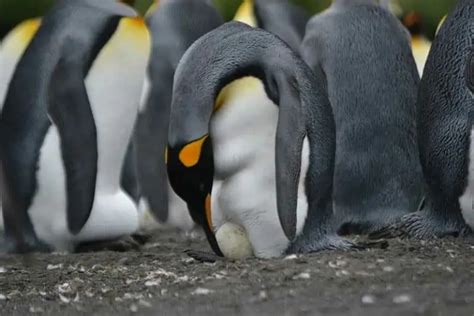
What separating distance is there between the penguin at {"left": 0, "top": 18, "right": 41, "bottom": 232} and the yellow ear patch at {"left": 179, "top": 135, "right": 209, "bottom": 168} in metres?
1.62

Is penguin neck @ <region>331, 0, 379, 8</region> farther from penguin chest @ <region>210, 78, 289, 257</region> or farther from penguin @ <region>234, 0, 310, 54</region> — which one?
penguin chest @ <region>210, 78, 289, 257</region>

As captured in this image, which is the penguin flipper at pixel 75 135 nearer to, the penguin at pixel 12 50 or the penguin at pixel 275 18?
the penguin at pixel 12 50

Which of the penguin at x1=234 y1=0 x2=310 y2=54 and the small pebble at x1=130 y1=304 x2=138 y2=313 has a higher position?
the penguin at x1=234 y1=0 x2=310 y2=54

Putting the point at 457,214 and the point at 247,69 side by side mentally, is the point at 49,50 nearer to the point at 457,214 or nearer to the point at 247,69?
the point at 247,69

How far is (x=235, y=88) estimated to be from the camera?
5105mm

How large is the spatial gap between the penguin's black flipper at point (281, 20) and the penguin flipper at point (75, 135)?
51.8 inches

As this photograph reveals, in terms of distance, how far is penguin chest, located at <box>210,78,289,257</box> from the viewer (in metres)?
5.06

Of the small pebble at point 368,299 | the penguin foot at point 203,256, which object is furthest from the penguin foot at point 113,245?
the small pebble at point 368,299

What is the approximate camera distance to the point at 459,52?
5.44m

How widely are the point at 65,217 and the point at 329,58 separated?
124cm

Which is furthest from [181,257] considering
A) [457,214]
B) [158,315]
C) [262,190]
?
[158,315]

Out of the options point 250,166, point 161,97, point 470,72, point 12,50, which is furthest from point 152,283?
point 161,97

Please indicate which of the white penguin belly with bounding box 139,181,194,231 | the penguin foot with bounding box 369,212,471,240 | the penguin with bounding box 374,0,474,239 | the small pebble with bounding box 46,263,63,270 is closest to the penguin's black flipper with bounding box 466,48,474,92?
the penguin with bounding box 374,0,474,239

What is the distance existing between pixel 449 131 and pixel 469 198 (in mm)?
247
